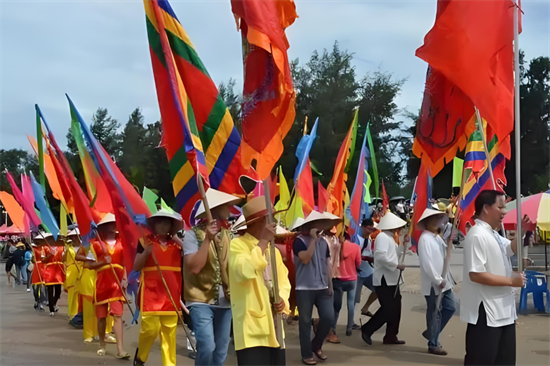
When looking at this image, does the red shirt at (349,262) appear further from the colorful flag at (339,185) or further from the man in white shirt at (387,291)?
the colorful flag at (339,185)

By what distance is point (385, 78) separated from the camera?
144ft

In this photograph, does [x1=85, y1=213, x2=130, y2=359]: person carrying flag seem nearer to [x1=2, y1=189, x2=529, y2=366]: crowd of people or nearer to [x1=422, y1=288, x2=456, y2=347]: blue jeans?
[x1=2, y1=189, x2=529, y2=366]: crowd of people

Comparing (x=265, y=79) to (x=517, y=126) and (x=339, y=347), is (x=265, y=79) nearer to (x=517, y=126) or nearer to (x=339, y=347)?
(x=517, y=126)

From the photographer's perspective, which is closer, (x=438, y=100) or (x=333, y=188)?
(x=438, y=100)

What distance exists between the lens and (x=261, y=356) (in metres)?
4.43

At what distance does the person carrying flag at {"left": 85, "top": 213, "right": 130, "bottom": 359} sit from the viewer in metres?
8.24

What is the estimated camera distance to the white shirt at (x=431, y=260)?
7.66m

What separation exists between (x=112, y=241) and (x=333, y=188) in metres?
3.73

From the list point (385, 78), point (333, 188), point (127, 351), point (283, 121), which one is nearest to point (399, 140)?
point (385, 78)

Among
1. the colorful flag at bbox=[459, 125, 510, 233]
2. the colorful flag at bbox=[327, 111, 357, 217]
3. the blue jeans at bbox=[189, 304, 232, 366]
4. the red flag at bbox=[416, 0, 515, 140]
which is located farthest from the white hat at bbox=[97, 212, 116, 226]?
the red flag at bbox=[416, 0, 515, 140]

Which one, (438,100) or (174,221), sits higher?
(438,100)

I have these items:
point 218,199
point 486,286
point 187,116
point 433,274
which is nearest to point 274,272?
point 218,199

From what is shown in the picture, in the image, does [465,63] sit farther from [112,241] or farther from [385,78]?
[385,78]

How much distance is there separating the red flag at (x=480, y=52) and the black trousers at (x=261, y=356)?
267 centimetres
